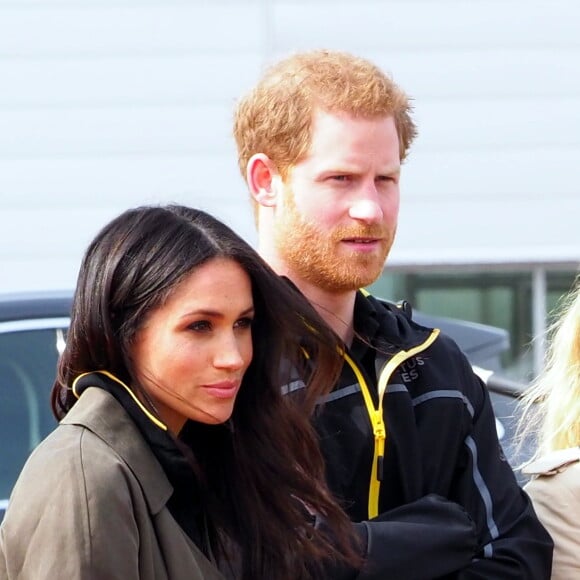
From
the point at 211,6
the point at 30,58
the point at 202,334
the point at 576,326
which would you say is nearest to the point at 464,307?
the point at 211,6

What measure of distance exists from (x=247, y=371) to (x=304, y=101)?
0.50 m

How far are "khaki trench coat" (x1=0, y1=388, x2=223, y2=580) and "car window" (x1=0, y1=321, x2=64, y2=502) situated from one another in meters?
1.91

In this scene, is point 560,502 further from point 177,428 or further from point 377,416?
point 177,428

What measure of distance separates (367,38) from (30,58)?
6.56 feet

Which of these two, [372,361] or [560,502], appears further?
[560,502]

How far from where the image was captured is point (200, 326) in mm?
2389

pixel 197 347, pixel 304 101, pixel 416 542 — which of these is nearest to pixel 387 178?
pixel 304 101

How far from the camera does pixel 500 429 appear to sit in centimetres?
418

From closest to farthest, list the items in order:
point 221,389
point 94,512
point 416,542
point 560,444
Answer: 1. point 94,512
2. point 221,389
3. point 416,542
4. point 560,444

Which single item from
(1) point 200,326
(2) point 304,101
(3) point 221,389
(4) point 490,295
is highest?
(2) point 304,101

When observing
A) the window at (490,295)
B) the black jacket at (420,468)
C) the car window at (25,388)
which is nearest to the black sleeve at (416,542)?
the black jacket at (420,468)

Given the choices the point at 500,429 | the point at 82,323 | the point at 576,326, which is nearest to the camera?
the point at 82,323

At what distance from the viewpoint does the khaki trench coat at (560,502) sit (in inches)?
112

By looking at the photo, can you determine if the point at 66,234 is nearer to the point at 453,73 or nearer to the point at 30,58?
the point at 30,58
